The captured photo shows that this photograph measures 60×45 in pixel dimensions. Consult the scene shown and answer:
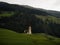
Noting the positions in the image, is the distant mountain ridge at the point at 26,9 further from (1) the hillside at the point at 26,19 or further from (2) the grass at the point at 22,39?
(2) the grass at the point at 22,39

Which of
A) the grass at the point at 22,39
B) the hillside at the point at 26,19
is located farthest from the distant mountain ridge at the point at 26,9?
the grass at the point at 22,39

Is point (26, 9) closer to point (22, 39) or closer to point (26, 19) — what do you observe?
point (26, 19)

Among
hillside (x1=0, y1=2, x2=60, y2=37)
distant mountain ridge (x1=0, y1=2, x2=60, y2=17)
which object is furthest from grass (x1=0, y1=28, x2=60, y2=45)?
distant mountain ridge (x1=0, y1=2, x2=60, y2=17)

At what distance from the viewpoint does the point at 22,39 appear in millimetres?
1133

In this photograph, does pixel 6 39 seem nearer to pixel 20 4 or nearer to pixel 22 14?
pixel 22 14

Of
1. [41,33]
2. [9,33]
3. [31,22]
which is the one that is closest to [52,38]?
[41,33]

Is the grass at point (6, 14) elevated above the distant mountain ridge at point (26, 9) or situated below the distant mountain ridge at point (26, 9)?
below

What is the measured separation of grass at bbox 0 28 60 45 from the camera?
1.11 metres

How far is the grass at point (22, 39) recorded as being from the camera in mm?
1113

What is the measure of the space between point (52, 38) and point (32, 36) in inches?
5.6

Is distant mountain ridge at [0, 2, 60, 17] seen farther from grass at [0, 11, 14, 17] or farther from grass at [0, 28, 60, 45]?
grass at [0, 28, 60, 45]

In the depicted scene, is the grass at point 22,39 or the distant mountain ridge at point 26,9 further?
the distant mountain ridge at point 26,9

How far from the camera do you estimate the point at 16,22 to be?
47.3 inches

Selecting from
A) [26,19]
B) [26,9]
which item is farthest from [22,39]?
[26,9]
